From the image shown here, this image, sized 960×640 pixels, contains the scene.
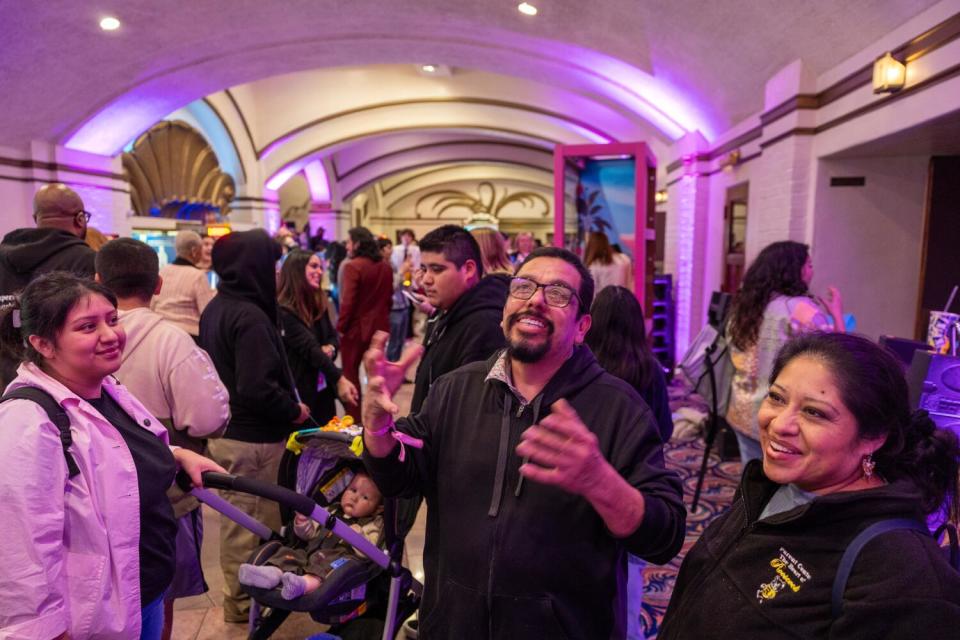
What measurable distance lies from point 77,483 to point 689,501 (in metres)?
3.54

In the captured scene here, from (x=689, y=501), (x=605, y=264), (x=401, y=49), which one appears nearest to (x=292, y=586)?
(x=689, y=501)

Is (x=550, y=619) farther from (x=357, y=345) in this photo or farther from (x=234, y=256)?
(x=357, y=345)

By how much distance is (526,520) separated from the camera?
1.36 m

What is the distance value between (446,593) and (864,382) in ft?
3.34

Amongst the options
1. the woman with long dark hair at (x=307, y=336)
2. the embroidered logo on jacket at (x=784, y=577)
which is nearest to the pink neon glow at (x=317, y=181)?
the woman with long dark hair at (x=307, y=336)

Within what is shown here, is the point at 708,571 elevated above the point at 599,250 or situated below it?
below

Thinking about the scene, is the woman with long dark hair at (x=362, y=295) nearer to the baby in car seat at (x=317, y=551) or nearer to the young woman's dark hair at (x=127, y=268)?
the baby in car seat at (x=317, y=551)

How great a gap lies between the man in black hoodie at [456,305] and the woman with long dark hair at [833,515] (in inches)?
43.0

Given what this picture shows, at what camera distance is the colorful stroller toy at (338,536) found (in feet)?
6.15

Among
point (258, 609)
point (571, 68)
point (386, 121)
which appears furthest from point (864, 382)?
point (386, 121)

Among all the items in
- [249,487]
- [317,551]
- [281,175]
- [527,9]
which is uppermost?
[527,9]

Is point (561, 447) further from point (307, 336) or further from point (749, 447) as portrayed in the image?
point (307, 336)

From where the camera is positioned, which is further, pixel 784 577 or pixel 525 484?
pixel 525 484

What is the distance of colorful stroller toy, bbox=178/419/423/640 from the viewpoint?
6.15ft
